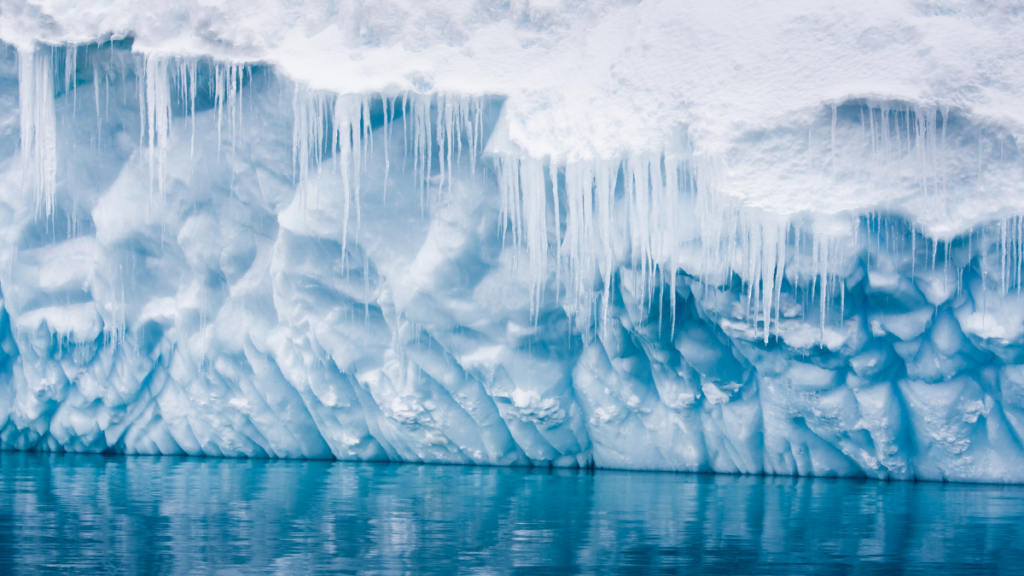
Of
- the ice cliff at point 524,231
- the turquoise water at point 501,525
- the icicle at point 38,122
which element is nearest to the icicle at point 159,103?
the ice cliff at point 524,231

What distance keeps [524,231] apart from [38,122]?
6.74 meters

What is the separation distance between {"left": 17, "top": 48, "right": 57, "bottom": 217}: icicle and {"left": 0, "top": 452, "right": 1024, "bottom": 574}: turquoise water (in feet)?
13.6

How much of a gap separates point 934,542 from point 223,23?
9.44m

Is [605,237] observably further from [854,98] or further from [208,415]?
[208,415]

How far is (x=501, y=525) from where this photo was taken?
21.4 ft

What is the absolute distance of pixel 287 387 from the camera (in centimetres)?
1264

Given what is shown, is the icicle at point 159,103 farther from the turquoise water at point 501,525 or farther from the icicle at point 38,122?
the turquoise water at point 501,525

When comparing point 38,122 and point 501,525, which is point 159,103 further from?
point 501,525

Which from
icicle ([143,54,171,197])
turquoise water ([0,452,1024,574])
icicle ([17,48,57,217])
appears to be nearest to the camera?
turquoise water ([0,452,1024,574])

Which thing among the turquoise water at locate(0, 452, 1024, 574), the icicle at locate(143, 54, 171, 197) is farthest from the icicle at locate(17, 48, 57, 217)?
the turquoise water at locate(0, 452, 1024, 574)

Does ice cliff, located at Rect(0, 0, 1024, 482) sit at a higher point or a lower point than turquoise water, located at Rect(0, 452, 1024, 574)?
higher

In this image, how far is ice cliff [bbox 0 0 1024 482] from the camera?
8625mm

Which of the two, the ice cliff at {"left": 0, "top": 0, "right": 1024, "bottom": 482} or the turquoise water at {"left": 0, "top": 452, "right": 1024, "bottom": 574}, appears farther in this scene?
the ice cliff at {"left": 0, "top": 0, "right": 1024, "bottom": 482}

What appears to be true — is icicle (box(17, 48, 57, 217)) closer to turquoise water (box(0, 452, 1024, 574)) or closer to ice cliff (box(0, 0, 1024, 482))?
ice cliff (box(0, 0, 1024, 482))
